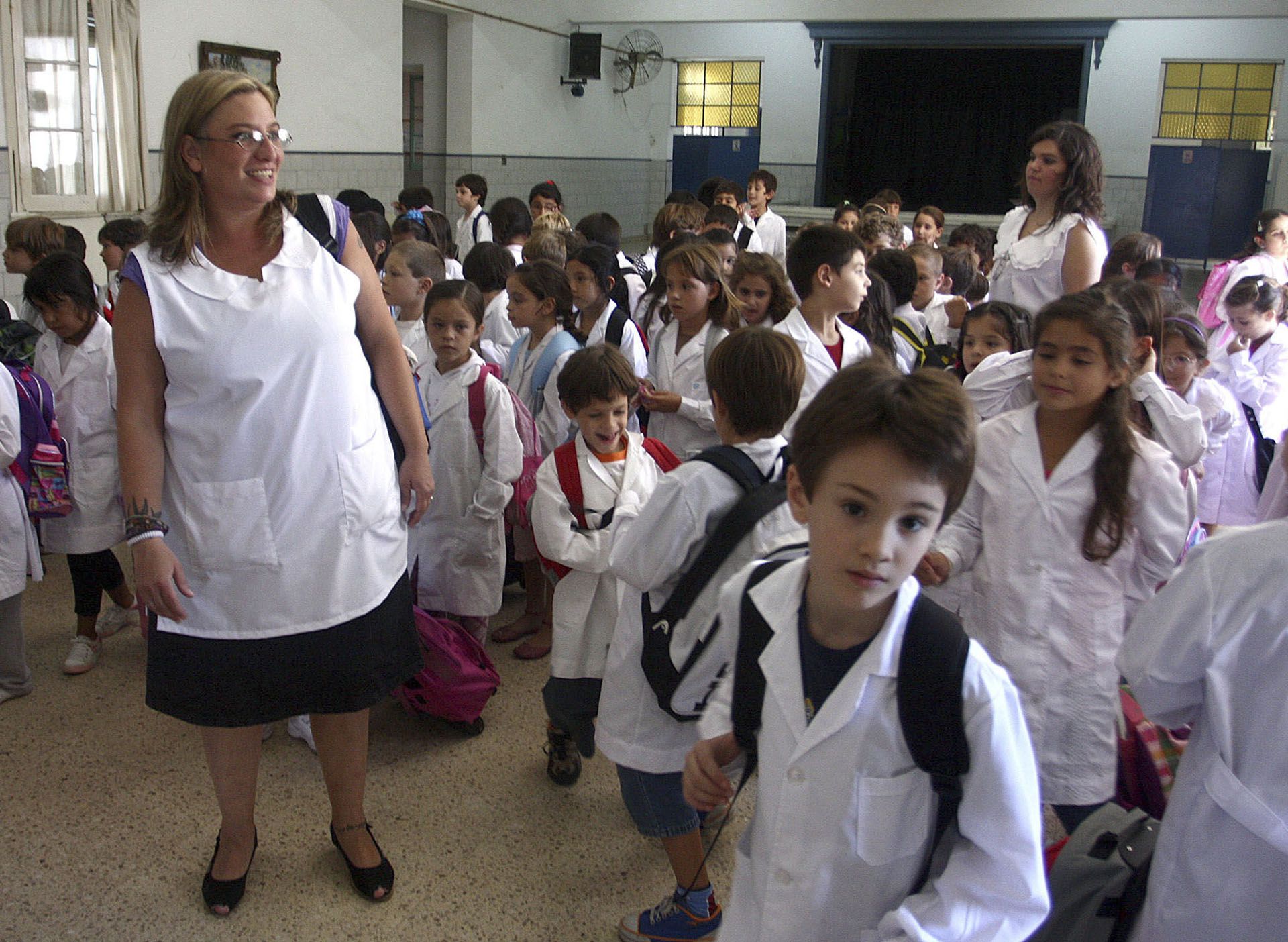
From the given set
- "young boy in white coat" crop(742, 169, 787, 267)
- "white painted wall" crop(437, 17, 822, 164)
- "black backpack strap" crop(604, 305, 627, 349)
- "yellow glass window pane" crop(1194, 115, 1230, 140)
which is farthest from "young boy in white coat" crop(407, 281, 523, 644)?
"yellow glass window pane" crop(1194, 115, 1230, 140)

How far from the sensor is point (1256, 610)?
4.17 feet

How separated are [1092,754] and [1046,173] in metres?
1.82

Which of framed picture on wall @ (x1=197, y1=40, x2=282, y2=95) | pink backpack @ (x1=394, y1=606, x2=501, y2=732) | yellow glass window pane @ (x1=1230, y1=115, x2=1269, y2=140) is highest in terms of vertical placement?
yellow glass window pane @ (x1=1230, y1=115, x2=1269, y2=140)

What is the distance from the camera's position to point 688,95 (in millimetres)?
16062

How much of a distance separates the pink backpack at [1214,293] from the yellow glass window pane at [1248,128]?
8536 millimetres

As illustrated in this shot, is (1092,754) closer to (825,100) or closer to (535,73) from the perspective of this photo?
(535,73)

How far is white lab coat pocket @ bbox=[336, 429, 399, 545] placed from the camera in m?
1.96

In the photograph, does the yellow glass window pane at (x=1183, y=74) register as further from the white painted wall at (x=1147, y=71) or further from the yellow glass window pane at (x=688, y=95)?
the yellow glass window pane at (x=688, y=95)

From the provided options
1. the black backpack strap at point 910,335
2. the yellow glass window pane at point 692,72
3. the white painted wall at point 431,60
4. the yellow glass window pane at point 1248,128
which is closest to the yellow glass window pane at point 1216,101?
the yellow glass window pane at point 1248,128

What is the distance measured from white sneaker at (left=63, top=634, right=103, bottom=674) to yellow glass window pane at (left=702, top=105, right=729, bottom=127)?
14.1 metres

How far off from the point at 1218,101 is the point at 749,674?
591 inches

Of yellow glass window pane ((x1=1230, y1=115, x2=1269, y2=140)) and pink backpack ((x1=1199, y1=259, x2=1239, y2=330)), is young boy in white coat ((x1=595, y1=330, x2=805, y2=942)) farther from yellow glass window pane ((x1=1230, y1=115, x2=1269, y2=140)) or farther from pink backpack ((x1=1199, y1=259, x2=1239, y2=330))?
yellow glass window pane ((x1=1230, y1=115, x2=1269, y2=140))

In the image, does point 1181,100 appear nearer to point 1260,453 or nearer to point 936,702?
point 1260,453

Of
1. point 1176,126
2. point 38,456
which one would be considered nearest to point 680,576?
point 38,456
